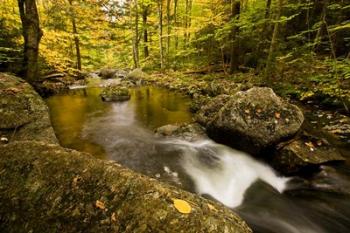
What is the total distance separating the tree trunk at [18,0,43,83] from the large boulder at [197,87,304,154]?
5.86 m

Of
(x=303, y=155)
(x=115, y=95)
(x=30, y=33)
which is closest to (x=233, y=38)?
(x=115, y=95)

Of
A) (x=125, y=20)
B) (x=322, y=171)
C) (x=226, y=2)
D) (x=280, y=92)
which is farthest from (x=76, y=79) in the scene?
(x=322, y=171)

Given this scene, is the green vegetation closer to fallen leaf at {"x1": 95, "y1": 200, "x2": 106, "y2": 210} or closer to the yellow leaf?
the yellow leaf

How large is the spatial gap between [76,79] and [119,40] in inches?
297

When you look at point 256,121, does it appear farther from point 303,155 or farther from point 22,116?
point 22,116

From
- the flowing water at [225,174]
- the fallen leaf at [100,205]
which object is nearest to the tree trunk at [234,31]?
the flowing water at [225,174]

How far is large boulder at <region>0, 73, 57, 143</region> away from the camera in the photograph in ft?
12.3

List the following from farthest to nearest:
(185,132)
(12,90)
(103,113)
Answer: (103,113) < (185,132) < (12,90)

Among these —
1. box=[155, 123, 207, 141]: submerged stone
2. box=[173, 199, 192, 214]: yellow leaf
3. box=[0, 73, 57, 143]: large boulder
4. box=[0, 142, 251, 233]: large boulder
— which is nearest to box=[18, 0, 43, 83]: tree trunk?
box=[0, 73, 57, 143]: large boulder

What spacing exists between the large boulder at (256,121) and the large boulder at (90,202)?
3037 millimetres

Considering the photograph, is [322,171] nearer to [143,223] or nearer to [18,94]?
[143,223]

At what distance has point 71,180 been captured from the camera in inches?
63.2

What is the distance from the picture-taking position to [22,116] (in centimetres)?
403

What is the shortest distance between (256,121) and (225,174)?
1.20 meters
